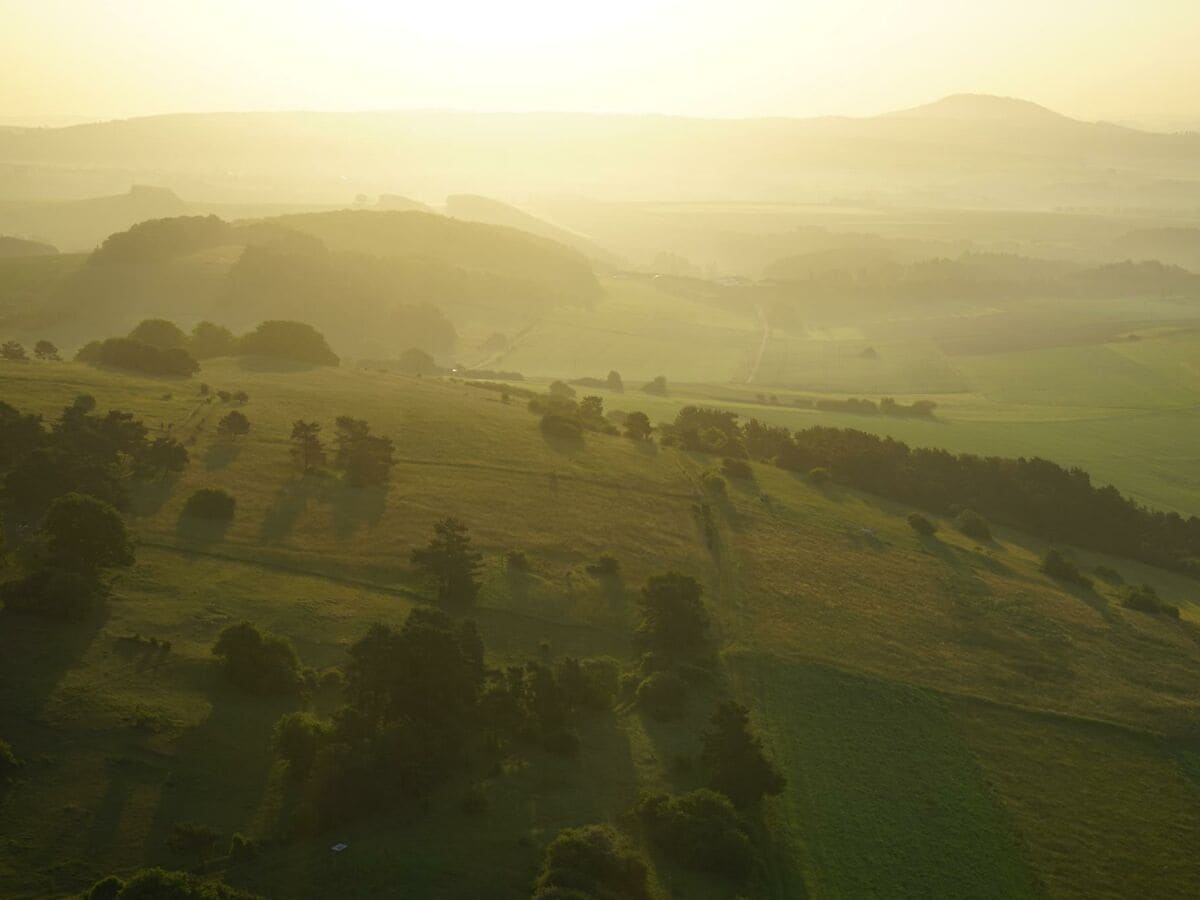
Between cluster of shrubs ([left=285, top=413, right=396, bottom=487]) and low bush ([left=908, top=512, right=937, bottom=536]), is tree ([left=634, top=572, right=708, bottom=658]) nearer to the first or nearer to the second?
cluster of shrubs ([left=285, top=413, right=396, bottom=487])

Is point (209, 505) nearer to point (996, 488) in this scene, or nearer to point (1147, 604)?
point (1147, 604)

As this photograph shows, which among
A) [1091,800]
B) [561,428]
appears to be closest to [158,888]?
[1091,800]

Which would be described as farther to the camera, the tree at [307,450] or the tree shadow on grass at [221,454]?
the tree at [307,450]

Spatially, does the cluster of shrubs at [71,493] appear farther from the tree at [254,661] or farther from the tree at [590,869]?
the tree at [590,869]


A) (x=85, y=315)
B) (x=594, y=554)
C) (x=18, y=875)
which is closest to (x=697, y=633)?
(x=594, y=554)

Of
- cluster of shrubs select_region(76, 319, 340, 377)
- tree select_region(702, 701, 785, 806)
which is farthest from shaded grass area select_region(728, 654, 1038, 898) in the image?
cluster of shrubs select_region(76, 319, 340, 377)

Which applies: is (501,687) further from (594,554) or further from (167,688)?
(594,554)

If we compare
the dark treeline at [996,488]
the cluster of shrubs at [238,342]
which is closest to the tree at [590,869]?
the dark treeline at [996,488]
